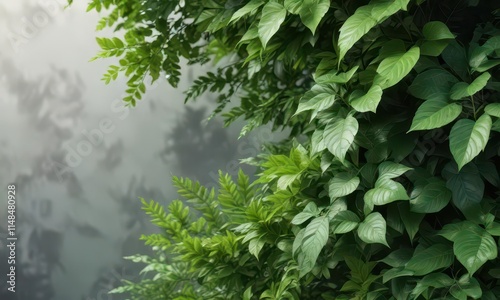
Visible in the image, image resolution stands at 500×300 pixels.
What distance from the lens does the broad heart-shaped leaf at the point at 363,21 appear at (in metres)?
1.14

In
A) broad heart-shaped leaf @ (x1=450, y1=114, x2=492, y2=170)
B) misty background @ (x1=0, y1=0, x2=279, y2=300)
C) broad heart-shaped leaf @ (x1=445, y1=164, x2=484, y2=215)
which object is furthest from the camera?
misty background @ (x1=0, y1=0, x2=279, y2=300)

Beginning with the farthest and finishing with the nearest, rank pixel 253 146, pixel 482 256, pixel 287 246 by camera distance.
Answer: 1. pixel 253 146
2. pixel 287 246
3. pixel 482 256

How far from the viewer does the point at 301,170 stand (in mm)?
1361

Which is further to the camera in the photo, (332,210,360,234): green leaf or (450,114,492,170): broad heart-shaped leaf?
(332,210,360,234): green leaf

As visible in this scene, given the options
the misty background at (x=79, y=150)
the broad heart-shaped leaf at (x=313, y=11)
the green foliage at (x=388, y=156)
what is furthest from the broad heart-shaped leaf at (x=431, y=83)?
the misty background at (x=79, y=150)

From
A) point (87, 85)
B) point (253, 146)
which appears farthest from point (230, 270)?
point (87, 85)

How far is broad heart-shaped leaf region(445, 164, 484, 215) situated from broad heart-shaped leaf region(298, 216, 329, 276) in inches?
10.3

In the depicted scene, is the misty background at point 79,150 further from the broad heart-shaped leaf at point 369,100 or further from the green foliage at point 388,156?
the broad heart-shaped leaf at point 369,100

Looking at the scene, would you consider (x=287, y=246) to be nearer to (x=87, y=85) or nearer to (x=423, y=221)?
(x=423, y=221)

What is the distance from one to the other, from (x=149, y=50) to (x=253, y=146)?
2.73 feet

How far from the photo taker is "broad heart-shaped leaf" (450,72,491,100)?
1.12 m

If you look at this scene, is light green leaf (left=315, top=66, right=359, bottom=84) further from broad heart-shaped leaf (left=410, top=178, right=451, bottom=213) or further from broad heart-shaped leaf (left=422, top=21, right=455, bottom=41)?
broad heart-shaped leaf (left=410, top=178, right=451, bottom=213)

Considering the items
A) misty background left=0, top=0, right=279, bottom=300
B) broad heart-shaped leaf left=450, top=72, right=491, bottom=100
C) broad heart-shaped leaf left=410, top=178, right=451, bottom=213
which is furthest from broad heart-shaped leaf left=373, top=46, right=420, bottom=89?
misty background left=0, top=0, right=279, bottom=300

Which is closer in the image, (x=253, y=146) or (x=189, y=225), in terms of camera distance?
(x=189, y=225)
